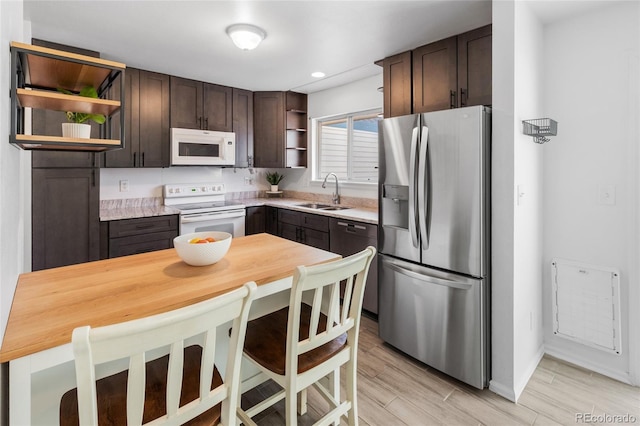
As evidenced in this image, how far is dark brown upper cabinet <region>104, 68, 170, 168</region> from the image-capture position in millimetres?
3379

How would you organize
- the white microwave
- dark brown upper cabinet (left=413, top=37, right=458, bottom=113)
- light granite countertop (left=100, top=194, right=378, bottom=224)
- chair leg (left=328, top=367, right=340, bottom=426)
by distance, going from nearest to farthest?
chair leg (left=328, top=367, right=340, bottom=426), dark brown upper cabinet (left=413, top=37, right=458, bottom=113), light granite countertop (left=100, top=194, right=378, bottom=224), the white microwave

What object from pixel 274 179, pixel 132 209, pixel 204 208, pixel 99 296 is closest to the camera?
pixel 99 296

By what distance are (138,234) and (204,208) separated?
0.73 metres

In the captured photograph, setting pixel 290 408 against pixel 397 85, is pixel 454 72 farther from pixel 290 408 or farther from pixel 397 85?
pixel 290 408

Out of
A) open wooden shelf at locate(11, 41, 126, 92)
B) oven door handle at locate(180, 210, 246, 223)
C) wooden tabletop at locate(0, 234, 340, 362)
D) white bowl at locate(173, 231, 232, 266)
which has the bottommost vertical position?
wooden tabletop at locate(0, 234, 340, 362)

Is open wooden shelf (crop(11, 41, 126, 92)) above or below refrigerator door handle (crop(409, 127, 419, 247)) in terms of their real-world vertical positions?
above

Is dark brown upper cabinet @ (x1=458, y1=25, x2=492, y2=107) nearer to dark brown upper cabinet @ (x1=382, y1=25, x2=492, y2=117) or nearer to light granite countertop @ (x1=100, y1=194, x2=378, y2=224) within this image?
dark brown upper cabinet @ (x1=382, y1=25, x2=492, y2=117)

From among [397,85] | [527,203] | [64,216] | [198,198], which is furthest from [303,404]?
[198,198]

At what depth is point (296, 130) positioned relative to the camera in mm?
4551

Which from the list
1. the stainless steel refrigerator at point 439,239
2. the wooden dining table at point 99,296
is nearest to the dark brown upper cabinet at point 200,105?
the stainless steel refrigerator at point 439,239

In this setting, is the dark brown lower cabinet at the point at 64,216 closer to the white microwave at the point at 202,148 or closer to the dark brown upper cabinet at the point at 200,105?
the white microwave at the point at 202,148

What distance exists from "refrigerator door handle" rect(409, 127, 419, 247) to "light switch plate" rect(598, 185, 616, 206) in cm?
125

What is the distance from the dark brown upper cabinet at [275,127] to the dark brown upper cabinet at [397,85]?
1.72 metres

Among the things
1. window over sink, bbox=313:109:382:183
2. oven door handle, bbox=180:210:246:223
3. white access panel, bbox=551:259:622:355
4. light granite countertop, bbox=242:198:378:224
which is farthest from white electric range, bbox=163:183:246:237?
white access panel, bbox=551:259:622:355
